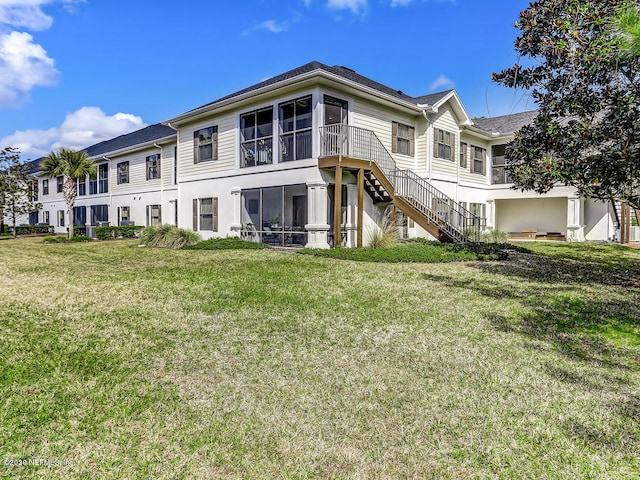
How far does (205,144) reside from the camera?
698 inches

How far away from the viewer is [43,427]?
8.82ft

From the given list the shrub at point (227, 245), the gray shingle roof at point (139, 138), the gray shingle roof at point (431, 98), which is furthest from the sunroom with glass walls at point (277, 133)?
the gray shingle roof at point (139, 138)

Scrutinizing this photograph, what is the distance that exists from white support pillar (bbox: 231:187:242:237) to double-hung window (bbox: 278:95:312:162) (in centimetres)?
276

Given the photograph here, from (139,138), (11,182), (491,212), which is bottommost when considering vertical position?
(491,212)

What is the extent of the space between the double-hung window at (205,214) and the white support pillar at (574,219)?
1730 cm

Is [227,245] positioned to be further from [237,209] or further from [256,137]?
[256,137]

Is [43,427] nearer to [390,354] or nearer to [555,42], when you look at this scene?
[390,354]

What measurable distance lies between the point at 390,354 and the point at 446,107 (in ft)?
53.0

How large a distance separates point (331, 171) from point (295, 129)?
2101mm

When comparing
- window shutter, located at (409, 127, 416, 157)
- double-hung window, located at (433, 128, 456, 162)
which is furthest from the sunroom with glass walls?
double-hung window, located at (433, 128, 456, 162)

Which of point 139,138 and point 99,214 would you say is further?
point 99,214

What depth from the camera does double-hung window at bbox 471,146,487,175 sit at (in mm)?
21078

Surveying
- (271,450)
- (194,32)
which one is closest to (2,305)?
(271,450)

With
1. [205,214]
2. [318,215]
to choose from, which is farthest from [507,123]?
[205,214]
